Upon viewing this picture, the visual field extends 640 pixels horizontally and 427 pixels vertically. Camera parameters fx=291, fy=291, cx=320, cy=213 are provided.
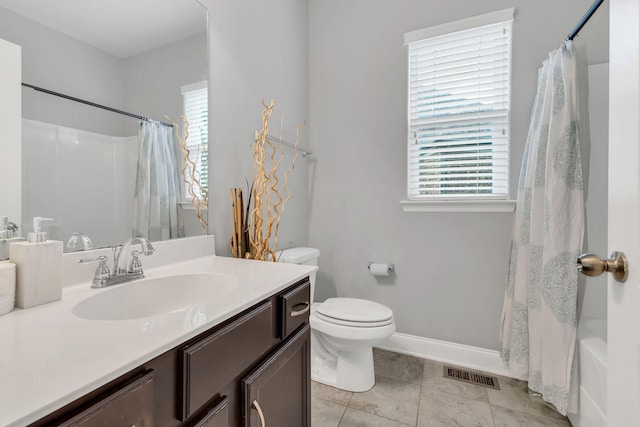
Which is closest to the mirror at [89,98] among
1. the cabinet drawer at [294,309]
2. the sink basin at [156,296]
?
the sink basin at [156,296]

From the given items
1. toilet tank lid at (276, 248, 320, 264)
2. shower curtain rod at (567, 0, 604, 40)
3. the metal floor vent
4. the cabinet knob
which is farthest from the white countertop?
shower curtain rod at (567, 0, 604, 40)

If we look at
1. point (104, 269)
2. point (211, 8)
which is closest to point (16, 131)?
point (104, 269)

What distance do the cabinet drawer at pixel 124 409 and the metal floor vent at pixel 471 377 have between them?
186cm

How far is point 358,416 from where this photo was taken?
1.49 m

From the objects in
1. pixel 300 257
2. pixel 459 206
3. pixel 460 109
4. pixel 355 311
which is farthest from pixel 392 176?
pixel 355 311

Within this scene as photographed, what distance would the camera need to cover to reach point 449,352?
6.56 ft

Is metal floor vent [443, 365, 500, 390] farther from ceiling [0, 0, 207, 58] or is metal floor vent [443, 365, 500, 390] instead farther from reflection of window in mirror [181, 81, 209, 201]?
ceiling [0, 0, 207, 58]

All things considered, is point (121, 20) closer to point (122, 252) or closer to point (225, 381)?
point (122, 252)

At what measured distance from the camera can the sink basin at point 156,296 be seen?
0.83 meters

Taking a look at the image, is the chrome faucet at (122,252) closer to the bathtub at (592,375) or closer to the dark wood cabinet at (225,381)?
the dark wood cabinet at (225,381)

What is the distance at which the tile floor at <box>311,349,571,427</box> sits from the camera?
145 centimetres

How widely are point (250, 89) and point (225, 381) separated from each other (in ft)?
5.21

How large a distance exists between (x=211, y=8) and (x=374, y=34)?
1.25 metres

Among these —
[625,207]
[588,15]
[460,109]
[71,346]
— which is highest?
[588,15]
